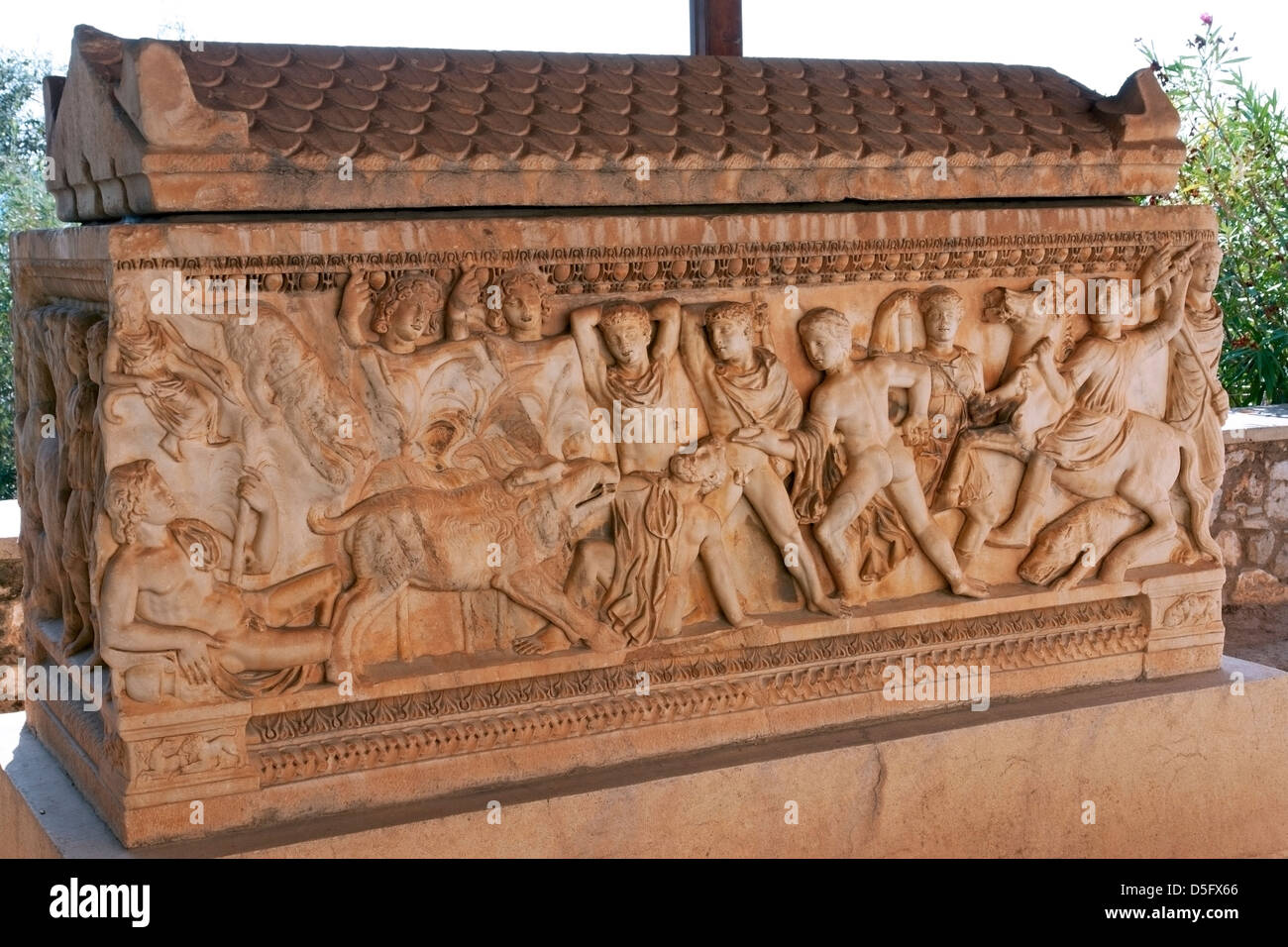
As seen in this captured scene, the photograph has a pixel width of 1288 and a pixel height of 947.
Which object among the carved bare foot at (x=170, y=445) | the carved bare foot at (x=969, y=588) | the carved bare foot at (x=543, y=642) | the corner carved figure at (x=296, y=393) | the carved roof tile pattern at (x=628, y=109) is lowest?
the carved bare foot at (x=543, y=642)

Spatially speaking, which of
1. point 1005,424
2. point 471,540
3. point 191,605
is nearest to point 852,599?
point 1005,424

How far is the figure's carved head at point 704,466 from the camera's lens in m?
3.52

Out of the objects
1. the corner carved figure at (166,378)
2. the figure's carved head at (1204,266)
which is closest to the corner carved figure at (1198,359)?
the figure's carved head at (1204,266)

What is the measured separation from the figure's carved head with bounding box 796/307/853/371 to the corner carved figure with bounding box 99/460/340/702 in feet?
4.24

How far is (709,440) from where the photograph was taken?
3.57m

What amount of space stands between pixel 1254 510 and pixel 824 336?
119 inches

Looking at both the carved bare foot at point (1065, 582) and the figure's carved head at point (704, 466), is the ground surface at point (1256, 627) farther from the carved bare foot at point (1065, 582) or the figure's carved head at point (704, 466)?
the figure's carved head at point (704, 466)

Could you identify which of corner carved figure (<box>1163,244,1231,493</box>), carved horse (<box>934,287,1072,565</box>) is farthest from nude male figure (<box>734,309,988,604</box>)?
corner carved figure (<box>1163,244,1231,493</box>)

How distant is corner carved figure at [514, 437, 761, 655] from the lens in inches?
138

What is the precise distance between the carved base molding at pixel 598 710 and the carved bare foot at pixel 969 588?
3 cm

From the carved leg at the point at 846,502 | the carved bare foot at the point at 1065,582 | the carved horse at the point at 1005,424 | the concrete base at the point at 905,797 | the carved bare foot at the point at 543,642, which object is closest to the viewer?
the concrete base at the point at 905,797

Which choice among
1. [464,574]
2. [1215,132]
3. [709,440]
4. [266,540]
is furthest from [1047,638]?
[1215,132]

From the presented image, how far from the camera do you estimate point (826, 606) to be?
3719 mm

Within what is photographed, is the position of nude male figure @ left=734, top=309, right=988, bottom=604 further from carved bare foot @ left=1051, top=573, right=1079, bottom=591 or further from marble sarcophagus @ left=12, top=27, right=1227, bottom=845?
carved bare foot @ left=1051, top=573, right=1079, bottom=591
